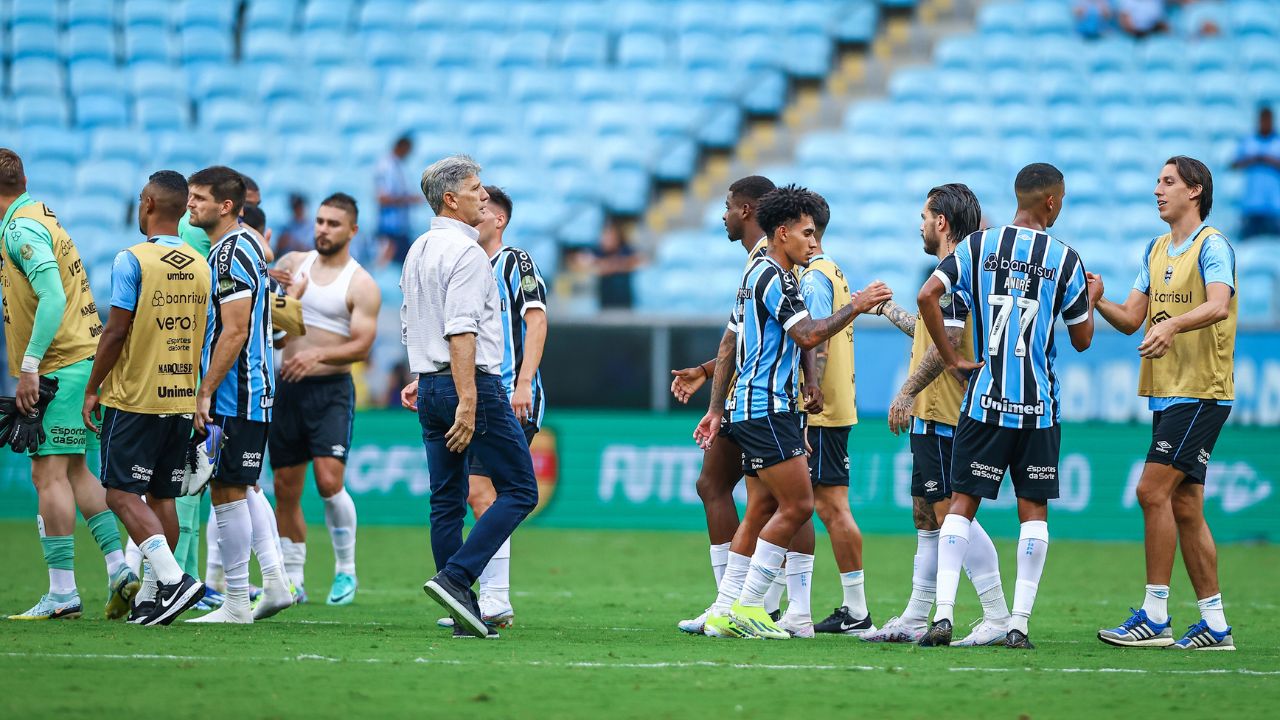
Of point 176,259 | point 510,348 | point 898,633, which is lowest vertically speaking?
point 898,633

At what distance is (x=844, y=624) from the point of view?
815 centimetres

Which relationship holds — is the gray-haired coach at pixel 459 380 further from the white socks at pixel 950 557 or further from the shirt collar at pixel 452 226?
the white socks at pixel 950 557

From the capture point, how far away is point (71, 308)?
814cm

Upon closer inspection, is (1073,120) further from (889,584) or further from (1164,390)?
(1164,390)

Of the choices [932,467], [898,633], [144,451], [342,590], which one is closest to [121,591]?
[144,451]

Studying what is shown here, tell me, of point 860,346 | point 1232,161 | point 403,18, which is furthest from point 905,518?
point 403,18

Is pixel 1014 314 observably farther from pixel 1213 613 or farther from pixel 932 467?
pixel 1213 613

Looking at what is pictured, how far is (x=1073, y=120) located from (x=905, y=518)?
7.85 meters

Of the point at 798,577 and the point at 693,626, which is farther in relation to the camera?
the point at 798,577

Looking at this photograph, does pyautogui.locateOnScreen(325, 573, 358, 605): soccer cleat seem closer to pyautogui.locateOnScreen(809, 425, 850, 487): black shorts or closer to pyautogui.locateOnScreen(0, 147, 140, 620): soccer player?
pyautogui.locateOnScreen(0, 147, 140, 620): soccer player

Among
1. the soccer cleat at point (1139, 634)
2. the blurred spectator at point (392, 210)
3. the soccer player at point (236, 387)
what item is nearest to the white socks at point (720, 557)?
the soccer cleat at point (1139, 634)

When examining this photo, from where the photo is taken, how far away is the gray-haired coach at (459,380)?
7004mm

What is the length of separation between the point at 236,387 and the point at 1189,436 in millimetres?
5131

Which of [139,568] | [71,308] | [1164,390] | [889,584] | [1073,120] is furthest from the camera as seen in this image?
[1073,120]
